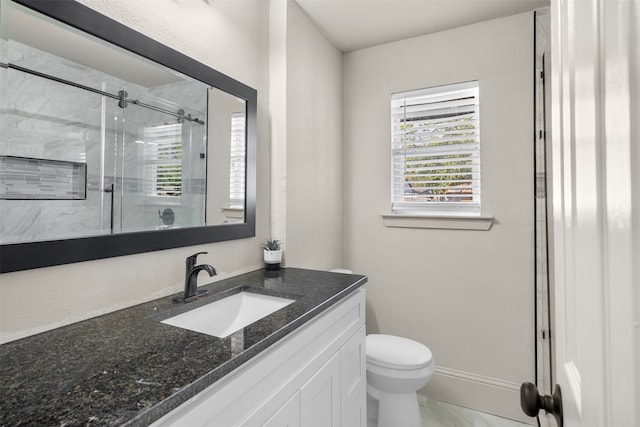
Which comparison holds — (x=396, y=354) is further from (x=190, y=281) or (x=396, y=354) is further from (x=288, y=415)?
(x=190, y=281)

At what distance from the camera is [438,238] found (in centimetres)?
234

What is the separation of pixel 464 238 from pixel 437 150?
641 millimetres

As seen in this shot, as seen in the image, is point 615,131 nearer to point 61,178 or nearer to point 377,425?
point 61,178

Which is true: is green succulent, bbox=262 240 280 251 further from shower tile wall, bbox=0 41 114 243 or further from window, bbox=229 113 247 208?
shower tile wall, bbox=0 41 114 243

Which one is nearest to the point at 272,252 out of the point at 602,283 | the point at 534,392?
the point at 534,392

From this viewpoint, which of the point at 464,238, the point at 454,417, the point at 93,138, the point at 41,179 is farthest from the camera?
the point at 464,238

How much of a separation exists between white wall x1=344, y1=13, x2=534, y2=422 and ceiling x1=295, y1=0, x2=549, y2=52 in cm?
9

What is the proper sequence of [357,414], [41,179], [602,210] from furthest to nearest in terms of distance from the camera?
1. [357,414]
2. [41,179]
3. [602,210]

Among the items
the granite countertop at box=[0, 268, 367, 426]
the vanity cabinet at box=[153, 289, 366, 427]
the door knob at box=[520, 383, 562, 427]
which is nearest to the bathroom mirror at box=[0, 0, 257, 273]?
the granite countertop at box=[0, 268, 367, 426]

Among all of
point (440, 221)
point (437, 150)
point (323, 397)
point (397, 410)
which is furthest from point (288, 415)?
point (437, 150)

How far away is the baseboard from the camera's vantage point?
2.12 meters

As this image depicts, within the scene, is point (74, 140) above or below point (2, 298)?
above

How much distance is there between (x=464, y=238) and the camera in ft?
7.45

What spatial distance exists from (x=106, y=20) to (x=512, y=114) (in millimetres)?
2202
